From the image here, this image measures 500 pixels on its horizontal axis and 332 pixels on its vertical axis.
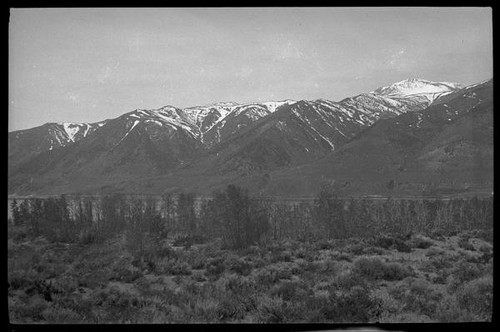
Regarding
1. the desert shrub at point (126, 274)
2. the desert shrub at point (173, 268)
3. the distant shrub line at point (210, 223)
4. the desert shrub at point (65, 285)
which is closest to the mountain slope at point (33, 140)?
the distant shrub line at point (210, 223)

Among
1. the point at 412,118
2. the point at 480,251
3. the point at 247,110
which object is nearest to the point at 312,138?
the point at 412,118

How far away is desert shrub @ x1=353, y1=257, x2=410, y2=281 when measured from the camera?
8.92 meters

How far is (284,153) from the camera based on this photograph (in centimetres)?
8100

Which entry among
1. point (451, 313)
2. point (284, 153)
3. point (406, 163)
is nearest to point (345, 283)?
point (451, 313)

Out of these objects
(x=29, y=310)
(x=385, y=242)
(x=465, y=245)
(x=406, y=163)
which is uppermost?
(x=406, y=163)

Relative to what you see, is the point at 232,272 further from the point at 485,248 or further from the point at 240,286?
the point at 485,248

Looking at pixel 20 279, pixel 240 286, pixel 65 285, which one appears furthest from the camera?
pixel 240 286

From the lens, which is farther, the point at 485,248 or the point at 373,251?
the point at 485,248

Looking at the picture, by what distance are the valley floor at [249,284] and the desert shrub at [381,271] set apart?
0.02 m

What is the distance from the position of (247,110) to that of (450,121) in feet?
228

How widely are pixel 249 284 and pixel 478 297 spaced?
413cm

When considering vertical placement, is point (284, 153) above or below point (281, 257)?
above
